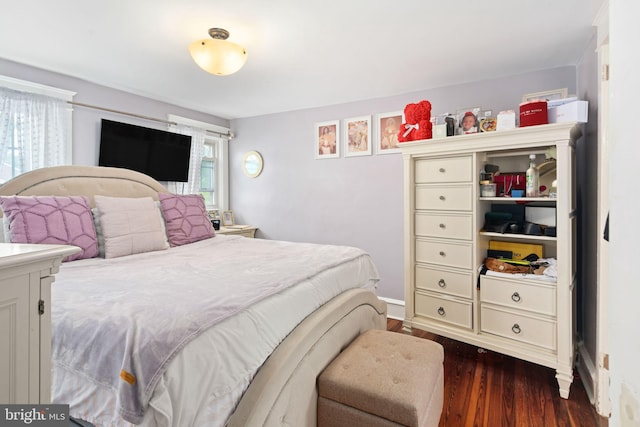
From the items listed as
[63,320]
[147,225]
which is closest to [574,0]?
[63,320]

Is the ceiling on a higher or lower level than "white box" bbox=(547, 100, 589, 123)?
higher

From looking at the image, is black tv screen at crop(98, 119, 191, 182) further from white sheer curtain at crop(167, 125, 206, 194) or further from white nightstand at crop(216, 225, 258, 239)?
white nightstand at crop(216, 225, 258, 239)

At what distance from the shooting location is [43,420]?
2.91ft

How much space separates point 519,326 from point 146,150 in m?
3.80

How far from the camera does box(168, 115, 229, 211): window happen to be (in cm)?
415

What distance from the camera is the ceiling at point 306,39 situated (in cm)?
195

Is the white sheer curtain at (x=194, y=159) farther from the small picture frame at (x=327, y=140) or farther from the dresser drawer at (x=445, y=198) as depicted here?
the dresser drawer at (x=445, y=198)

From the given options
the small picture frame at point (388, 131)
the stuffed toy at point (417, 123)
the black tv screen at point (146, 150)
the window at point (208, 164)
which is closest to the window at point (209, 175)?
the window at point (208, 164)

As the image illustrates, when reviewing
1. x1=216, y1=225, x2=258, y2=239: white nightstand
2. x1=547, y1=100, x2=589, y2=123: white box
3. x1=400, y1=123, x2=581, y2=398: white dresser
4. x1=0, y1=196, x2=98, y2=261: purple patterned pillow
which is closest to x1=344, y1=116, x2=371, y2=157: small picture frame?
x1=400, y1=123, x2=581, y2=398: white dresser

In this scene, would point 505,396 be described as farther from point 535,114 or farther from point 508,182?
point 535,114

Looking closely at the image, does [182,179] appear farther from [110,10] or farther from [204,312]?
[204,312]

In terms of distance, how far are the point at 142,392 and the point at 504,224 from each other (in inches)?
99.4

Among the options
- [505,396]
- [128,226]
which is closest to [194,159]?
[128,226]

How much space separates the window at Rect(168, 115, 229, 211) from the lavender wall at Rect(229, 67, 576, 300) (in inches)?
5.8
